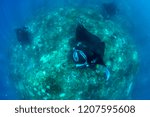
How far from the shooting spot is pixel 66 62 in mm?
9000

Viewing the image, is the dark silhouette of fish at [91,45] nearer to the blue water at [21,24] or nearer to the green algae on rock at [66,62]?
the green algae on rock at [66,62]

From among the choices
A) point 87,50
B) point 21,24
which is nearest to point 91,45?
point 87,50

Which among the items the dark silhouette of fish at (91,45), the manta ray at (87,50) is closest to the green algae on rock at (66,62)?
the manta ray at (87,50)

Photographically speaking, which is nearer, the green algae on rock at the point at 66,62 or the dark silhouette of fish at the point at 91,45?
the dark silhouette of fish at the point at 91,45

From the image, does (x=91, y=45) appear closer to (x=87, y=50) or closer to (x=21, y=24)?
(x=87, y=50)

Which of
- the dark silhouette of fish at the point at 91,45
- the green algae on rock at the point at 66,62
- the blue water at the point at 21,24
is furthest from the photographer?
the blue water at the point at 21,24

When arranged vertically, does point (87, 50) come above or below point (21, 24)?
below

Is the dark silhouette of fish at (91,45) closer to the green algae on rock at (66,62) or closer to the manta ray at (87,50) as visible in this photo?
the manta ray at (87,50)

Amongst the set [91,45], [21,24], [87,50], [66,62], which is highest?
[21,24]

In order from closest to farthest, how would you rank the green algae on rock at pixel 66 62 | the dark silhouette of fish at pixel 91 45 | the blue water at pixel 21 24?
the dark silhouette of fish at pixel 91 45 < the green algae on rock at pixel 66 62 < the blue water at pixel 21 24

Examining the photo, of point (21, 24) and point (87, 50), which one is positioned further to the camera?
point (21, 24)

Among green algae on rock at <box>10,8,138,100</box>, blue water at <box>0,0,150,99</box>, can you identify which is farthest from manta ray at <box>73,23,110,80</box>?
blue water at <box>0,0,150,99</box>

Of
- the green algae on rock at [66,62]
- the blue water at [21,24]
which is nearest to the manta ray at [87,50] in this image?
the green algae on rock at [66,62]

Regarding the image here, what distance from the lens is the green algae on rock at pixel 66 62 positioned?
8.86 metres
